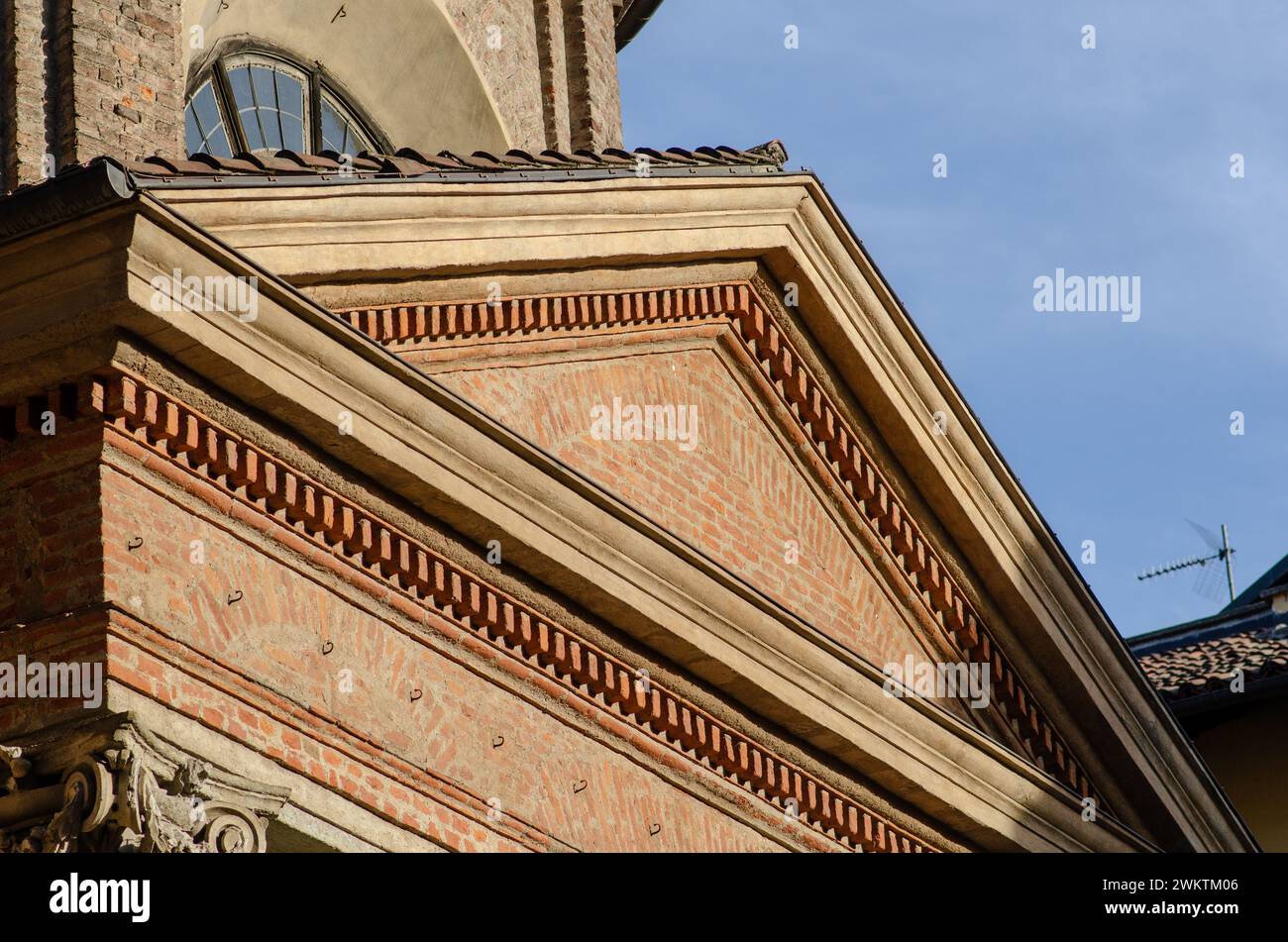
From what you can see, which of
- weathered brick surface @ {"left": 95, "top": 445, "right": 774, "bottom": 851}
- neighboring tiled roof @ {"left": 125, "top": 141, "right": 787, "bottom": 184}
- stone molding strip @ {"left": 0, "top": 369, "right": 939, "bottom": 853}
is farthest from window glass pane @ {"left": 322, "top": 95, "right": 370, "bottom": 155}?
weathered brick surface @ {"left": 95, "top": 445, "right": 774, "bottom": 851}

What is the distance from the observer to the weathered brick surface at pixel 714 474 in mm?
9156

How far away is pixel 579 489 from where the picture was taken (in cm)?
796

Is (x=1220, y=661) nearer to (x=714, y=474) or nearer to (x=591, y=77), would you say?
(x=591, y=77)

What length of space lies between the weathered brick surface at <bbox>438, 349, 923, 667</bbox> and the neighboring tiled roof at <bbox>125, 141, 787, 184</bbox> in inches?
34.7

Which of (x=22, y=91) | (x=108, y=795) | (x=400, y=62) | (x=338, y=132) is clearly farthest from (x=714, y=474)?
(x=400, y=62)

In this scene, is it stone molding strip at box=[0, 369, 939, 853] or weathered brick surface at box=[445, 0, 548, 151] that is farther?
weathered brick surface at box=[445, 0, 548, 151]

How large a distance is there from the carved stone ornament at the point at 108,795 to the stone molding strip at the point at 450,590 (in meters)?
1.01

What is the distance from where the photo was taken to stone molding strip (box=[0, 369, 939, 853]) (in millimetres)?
6691

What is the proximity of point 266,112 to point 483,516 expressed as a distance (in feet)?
20.6

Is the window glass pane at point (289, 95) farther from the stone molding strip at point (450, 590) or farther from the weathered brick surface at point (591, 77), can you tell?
the stone molding strip at point (450, 590)

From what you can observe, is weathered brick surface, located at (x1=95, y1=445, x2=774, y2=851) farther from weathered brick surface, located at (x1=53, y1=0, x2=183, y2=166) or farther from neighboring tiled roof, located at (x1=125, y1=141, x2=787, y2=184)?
weathered brick surface, located at (x1=53, y1=0, x2=183, y2=166)

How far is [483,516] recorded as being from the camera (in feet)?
25.0

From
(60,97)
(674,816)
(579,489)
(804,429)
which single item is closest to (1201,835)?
(804,429)
